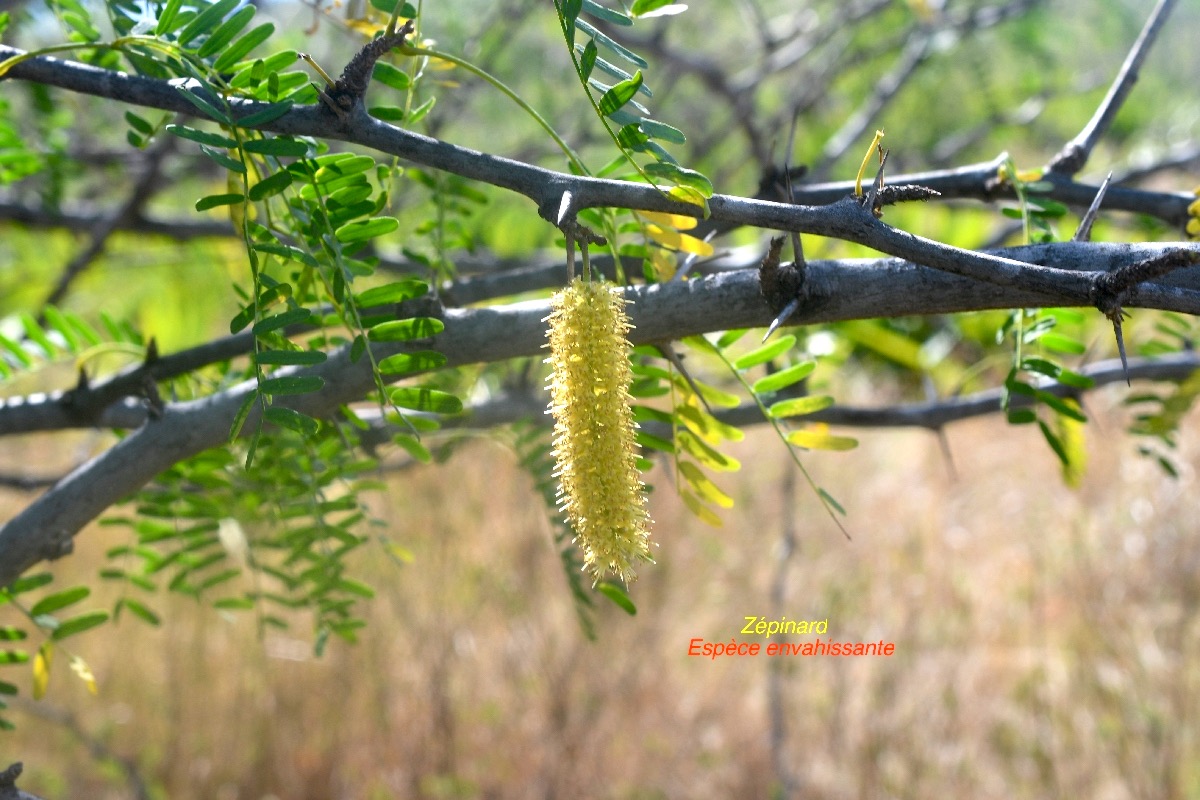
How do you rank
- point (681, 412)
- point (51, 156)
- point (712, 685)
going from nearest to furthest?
point (681, 412) < point (51, 156) < point (712, 685)

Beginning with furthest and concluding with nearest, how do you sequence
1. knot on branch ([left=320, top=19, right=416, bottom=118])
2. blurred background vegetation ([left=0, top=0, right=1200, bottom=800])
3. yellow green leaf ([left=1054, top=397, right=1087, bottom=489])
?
blurred background vegetation ([left=0, top=0, right=1200, bottom=800]) → yellow green leaf ([left=1054, top=397, right=1087, bottom=489]) → knot on branch ([left=320, top=19, right=416, bottom=118])

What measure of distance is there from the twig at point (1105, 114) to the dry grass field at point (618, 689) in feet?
4.57

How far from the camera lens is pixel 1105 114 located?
1.09m

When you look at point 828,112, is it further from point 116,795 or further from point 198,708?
point 116,795

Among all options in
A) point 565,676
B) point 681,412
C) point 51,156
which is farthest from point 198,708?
point 681,412

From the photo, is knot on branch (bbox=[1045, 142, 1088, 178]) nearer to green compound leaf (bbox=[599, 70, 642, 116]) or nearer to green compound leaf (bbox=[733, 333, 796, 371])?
green compound leaf (bbox=[733, 333, 796, 371])

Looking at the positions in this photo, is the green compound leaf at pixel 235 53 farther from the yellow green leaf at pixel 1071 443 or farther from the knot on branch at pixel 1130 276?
the yellow green leaf at pixel 1071 443

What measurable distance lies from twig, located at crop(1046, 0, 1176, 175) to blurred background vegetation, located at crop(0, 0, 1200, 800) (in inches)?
45.6

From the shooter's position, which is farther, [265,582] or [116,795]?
[265,582]

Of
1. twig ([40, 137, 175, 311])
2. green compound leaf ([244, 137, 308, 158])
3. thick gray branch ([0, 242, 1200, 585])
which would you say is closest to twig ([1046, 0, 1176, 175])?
thick gray branch ([0, 242, 1200, 585])

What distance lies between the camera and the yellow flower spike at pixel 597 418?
2.03 ft

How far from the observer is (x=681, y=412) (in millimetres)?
972

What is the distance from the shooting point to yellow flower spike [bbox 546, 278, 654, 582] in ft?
2.03

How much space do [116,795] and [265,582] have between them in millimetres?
728
